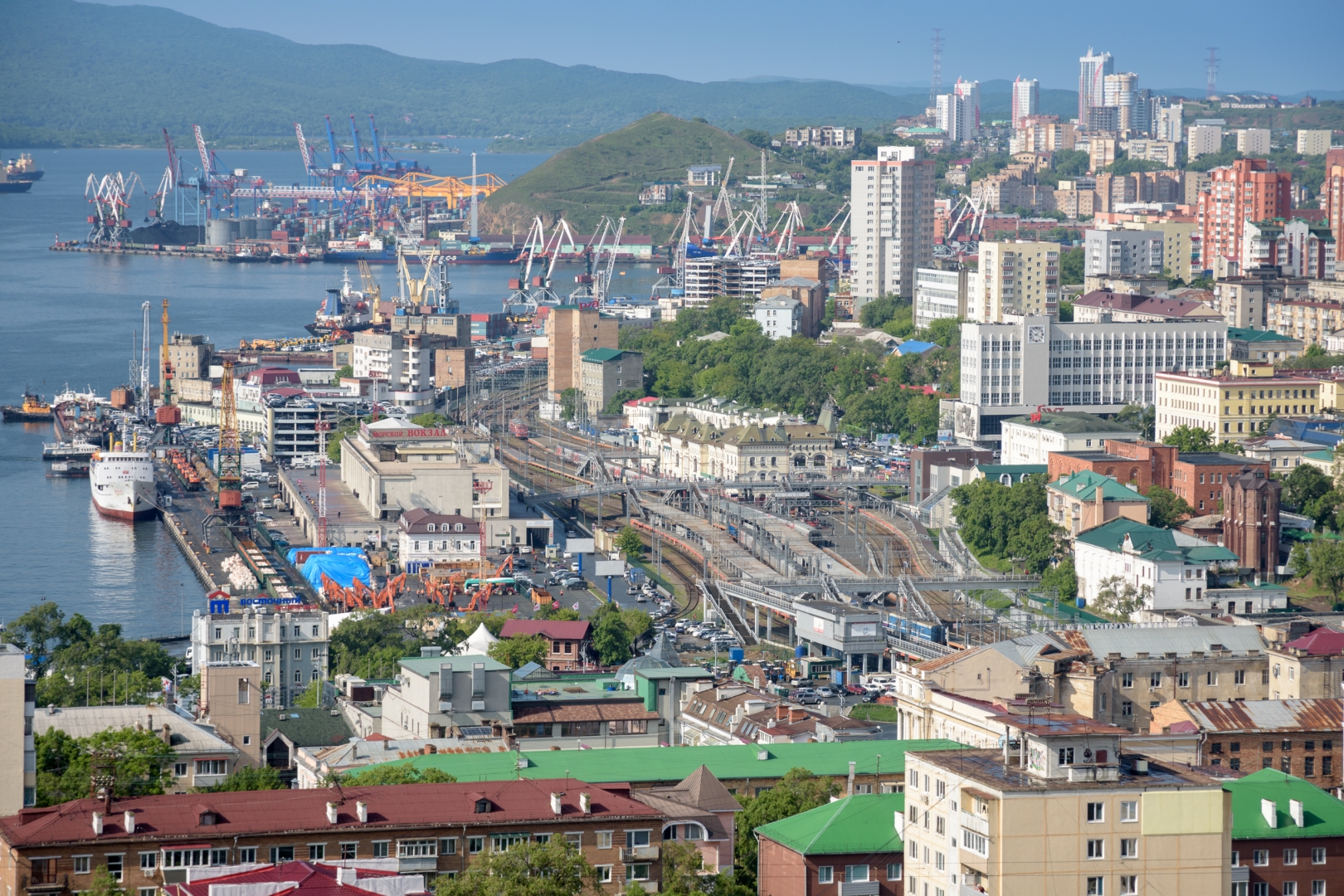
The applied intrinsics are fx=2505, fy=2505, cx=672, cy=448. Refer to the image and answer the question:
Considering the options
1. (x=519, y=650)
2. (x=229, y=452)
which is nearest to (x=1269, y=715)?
(x=519, y=650)

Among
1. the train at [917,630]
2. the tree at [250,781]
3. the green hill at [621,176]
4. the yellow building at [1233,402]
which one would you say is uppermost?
the green hill at [621,176]

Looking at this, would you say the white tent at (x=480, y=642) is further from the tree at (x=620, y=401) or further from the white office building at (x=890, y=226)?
the white office building at (x=890, y=226)

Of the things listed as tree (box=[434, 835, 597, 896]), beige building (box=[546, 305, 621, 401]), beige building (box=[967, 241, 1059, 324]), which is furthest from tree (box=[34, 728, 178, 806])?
beige building (box=[967, 241, 1059, 324])

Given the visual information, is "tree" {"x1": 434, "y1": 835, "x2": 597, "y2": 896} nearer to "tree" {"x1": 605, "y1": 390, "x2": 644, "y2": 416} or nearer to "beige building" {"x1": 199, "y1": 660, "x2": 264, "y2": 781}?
"beige building" {"x1": 199, "y1": 660, "x2": 264, "y2": 781}

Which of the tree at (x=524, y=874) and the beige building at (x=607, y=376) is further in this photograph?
the beige building at (x=607, y=376)

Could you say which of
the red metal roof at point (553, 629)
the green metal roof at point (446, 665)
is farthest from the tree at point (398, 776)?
the red metal roof at point (553, 629)

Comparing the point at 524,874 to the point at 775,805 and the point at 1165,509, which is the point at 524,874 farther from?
the point at 1165,509
